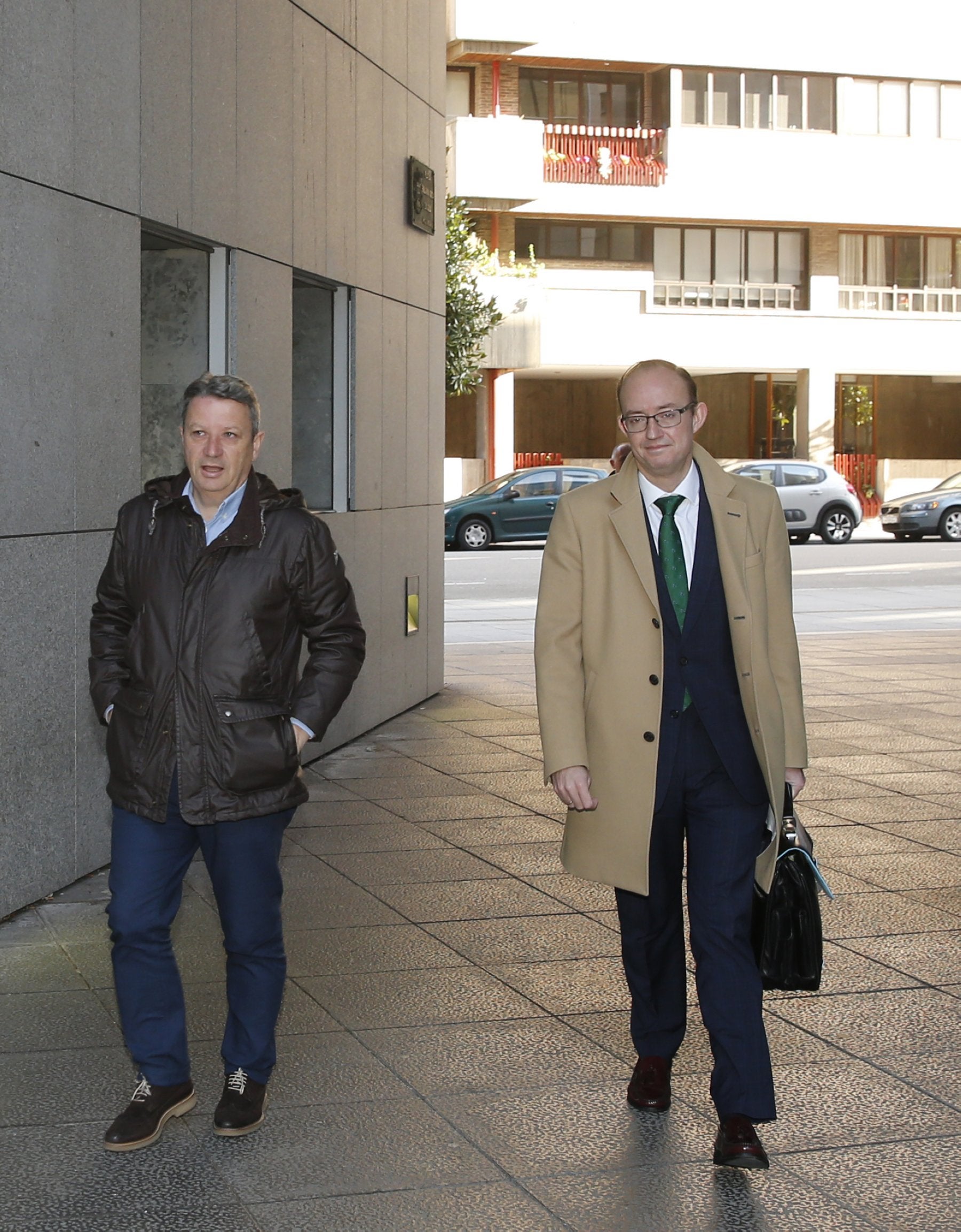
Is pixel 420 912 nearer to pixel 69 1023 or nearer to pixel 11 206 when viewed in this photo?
pixel 69 1023

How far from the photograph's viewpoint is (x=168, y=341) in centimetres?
830

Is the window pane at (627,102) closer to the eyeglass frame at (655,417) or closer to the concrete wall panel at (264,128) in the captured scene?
the concrete wall panel at (264,128)

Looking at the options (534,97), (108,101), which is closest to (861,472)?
(534,97)

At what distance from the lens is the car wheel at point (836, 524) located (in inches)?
1267

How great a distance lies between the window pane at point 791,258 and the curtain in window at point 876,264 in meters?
1.83

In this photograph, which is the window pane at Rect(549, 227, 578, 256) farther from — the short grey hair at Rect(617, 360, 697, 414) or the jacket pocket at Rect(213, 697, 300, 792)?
the jacket pocket at Rect(213, 697, 300, 792)

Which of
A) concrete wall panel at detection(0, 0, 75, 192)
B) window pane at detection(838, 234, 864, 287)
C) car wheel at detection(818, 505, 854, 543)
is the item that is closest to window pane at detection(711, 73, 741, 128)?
window pane at detection(838, 234, 864, 287)

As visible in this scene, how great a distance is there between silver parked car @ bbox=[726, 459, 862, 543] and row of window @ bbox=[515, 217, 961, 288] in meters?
11.6

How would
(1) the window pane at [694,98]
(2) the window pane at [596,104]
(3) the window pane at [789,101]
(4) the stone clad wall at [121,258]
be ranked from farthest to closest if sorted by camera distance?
(3) the window pane at [789,101] < (2) the window pane at [596,104] < (1) the window pane at [694,98] < (4) the stone clad wall at [121,258]

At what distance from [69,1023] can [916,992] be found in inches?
102

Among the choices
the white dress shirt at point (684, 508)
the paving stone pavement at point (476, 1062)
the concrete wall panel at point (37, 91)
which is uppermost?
the concrete wall panel at point (37, 91)

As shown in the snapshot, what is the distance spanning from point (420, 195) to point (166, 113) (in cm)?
433

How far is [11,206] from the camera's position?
6.08m

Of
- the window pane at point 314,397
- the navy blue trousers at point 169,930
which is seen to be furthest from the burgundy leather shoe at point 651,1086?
the window pane at point 314,397
